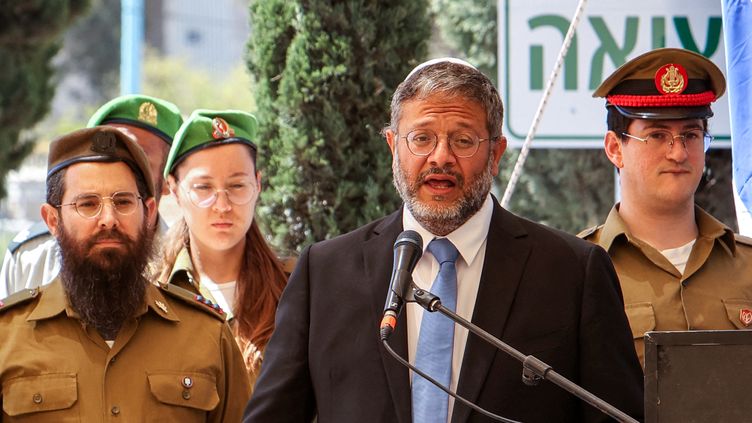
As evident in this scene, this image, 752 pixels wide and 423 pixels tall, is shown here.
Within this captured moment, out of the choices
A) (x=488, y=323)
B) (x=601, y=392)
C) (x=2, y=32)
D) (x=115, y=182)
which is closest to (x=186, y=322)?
(x=115, y=182)

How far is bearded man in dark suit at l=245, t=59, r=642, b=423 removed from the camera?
3.62 meters

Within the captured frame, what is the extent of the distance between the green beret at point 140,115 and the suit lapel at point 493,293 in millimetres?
2721

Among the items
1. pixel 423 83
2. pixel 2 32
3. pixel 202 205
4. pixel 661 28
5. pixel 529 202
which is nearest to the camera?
pixel 423 83

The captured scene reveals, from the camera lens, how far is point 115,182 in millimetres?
4492

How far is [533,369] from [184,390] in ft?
5.53

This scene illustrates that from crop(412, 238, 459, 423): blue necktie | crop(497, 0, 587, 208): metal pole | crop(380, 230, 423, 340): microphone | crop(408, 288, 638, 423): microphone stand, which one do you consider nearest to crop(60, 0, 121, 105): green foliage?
crop(497, 0, 587, 208): metal pole

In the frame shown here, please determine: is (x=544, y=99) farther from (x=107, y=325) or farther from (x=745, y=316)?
(x=107, y=325)

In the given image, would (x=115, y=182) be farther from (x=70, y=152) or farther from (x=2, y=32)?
(x=2, y=32)

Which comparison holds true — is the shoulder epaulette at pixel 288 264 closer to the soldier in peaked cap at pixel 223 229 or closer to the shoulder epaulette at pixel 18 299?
the soldier in peaked cap at pixel 223 229

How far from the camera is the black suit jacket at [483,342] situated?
3.61 metres

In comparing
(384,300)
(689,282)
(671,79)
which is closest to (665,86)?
(671,79)

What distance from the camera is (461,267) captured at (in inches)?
151

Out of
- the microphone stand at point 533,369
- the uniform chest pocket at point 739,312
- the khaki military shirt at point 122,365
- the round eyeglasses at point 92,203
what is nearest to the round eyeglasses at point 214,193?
the khaki military shirt at point 122,365

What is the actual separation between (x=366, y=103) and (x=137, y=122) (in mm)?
1140
